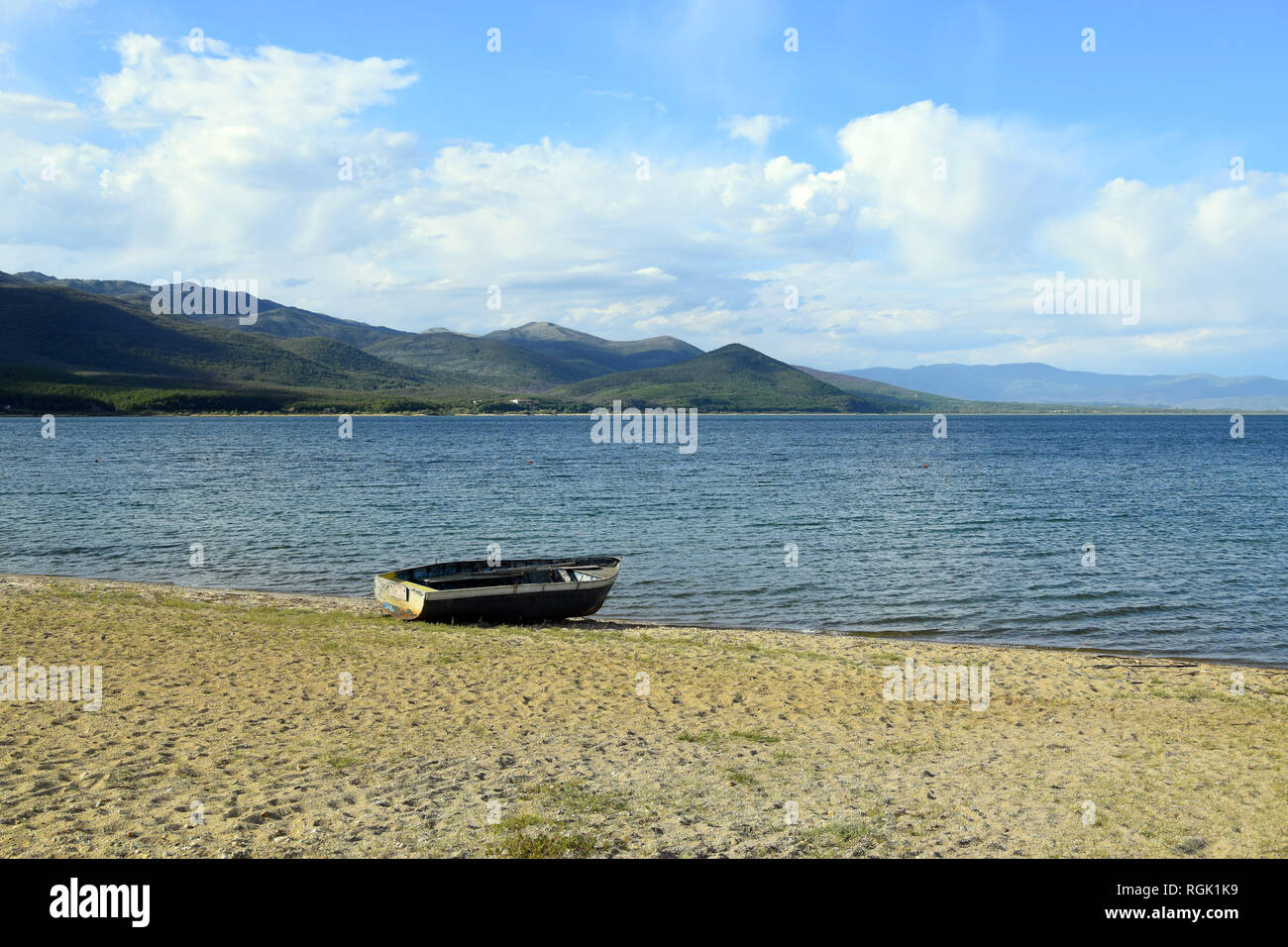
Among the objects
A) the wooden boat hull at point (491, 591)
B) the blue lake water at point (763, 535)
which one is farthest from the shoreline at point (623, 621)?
the wooden boat hull at point (491, 591)

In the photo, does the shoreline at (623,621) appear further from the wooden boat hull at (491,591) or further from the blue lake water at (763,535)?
the wooden boat hull at (491,591)

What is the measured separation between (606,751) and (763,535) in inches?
1061

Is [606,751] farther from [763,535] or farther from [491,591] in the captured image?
[763,535]

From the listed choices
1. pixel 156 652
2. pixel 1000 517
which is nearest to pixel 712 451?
pixel 1000 517

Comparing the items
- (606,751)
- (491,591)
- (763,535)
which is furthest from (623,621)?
(763,535)

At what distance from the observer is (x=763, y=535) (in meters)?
37.5

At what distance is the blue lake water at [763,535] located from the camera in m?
24.4

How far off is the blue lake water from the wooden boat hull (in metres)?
2.06

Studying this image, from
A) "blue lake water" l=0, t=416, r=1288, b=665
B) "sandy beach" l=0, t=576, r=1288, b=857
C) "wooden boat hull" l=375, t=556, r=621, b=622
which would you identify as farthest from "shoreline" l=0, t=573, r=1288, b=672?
"sandy beach" l=0, t=576, r=1288, b=857

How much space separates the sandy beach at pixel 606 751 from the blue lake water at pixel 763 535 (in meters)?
5.60

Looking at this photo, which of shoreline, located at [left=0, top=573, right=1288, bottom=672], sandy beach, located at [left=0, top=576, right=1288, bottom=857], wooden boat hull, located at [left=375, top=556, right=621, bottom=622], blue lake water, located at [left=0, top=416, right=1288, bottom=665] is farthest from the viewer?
blue lake water, located at [left=0, top=416, right=1288, bottom=665]

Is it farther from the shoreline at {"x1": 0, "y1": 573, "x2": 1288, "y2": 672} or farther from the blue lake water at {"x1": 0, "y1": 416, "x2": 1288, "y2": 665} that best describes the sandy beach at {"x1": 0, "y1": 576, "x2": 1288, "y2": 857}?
the blue lake water at {"x1": 0, "y1": 416, "x2": 1288, "y2": 665}

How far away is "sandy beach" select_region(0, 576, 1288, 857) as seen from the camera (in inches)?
332

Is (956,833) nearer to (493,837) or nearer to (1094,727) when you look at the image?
(493,837)
